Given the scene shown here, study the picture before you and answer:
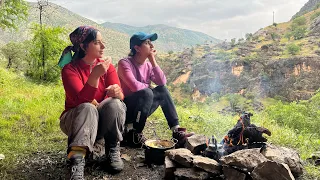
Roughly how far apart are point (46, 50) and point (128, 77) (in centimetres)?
834

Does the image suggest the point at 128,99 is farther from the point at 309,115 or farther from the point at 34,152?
the point at 309,115

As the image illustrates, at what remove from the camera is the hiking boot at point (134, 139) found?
10.6ft

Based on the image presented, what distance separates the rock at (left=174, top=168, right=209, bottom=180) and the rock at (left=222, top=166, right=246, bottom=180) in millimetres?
156

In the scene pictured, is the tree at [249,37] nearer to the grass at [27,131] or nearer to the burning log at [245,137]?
the grass at [27,131]

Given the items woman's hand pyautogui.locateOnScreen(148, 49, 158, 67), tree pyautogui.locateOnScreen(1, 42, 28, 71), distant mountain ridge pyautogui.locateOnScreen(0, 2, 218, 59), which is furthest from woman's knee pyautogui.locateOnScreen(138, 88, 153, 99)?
tree pyautogui.locateOnScreen(1, 42, 28, 71)

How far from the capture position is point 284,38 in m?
49.0

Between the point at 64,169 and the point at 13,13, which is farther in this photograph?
the point at 13,13

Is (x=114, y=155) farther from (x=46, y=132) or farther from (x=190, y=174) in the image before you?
(x=46, y=132)

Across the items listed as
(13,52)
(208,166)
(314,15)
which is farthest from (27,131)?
(314,15)

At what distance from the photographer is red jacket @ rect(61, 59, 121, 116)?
90.9 inches

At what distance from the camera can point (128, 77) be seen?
304 centimetres

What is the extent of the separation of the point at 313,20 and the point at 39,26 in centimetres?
4958

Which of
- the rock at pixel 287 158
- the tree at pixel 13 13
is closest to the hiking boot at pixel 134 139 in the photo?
the rock at pixel 287 158

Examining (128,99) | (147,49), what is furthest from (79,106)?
(147,49)
